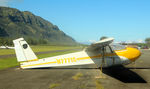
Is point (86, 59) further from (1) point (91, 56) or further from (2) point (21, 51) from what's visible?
(2) point (21, 51)

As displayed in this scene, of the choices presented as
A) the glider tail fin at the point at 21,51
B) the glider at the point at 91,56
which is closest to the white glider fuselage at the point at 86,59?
the glider at the point at 91,56

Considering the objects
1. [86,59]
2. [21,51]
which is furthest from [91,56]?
[21,51]

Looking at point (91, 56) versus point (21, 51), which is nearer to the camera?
point (21, 51)

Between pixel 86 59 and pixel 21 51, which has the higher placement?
pixel 21 51

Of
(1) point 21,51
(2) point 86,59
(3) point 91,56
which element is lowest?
(2) point 86,59

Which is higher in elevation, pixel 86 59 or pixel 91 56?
pixel 91 56

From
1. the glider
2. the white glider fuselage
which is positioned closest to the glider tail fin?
the glider

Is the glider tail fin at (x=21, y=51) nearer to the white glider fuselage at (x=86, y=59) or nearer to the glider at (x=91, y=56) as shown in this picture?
the glider at (x=91, y=56)

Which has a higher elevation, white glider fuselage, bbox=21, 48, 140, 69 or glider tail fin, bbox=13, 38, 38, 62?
glider tail fin, bbox=13, 38, 38, 62

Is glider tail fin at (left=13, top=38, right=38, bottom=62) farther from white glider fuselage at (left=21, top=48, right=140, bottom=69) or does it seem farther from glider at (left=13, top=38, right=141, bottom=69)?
white glider fuselage at (left=21, top=48, right=140, bottom=69)

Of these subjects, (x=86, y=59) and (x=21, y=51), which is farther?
(x=86, y=59)

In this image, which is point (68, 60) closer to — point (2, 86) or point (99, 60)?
point (99, 60)

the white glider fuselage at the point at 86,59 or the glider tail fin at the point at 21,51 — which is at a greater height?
the glider tail fin at the point at 21,51

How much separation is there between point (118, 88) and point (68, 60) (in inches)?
207
